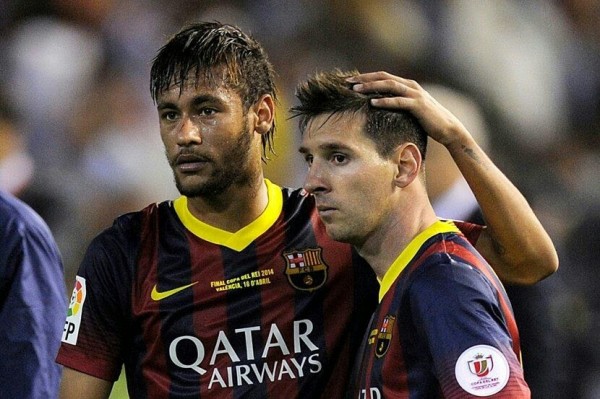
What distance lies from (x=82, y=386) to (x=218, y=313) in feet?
1.37

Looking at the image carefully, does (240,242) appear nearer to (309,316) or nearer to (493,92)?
(309,316)

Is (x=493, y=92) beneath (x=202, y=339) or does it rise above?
above

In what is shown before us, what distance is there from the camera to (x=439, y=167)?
190 inches

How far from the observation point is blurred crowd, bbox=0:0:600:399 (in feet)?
19.4

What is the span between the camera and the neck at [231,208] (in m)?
3.28

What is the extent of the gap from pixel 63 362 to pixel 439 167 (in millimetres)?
2154

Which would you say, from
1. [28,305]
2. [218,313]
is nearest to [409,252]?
[218,313]

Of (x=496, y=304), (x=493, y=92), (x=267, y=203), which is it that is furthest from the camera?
(x=493, y=92)

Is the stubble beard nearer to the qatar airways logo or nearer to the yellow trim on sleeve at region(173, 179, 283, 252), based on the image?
the yellow trim on sleeve at region(173, 179, 283, 252)

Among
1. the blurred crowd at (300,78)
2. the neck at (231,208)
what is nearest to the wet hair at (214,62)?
the neck at (231,208)

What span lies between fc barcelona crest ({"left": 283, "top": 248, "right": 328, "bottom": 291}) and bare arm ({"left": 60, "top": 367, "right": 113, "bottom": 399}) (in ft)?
1.93

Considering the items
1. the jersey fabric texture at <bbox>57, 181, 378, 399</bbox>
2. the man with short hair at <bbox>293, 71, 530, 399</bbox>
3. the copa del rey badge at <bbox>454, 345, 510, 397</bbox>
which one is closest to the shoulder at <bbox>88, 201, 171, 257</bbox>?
the jersey fabric texture at <bbox>57, 181, 378, 399</bbox>

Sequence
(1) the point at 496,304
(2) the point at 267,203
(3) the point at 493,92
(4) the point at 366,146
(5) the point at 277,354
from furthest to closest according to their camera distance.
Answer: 1. (3) the point at 493,92
2. (2) the point at 267,203
3. (5) the point at 277,354
4. (4) the point at 366,146
5. (1) the point at 496,304

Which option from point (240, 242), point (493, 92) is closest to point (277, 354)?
point (240, 242)
